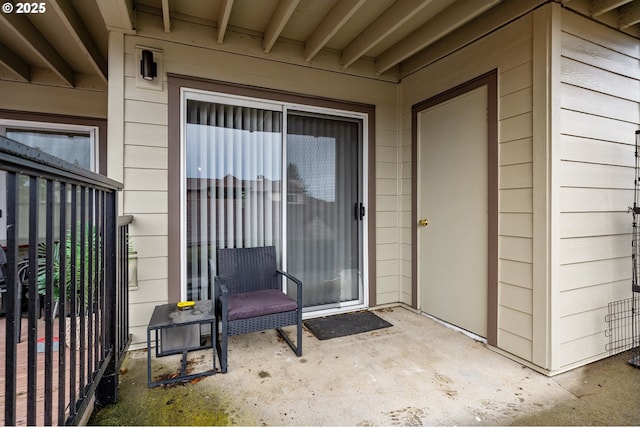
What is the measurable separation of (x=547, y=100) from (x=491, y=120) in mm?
442

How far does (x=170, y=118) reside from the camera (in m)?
2.73

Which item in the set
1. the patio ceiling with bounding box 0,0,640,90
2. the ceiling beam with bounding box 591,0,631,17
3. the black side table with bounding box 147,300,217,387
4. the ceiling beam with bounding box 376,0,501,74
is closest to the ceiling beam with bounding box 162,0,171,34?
the patio ceiling with bounding box 0,0,640,90

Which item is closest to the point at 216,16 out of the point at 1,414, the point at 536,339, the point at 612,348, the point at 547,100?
the point at 547,100

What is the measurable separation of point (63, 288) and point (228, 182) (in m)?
1.91

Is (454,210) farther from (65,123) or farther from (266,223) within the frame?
(65,123)

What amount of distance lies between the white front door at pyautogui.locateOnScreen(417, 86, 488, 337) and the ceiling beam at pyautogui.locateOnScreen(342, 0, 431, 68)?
2.81ft

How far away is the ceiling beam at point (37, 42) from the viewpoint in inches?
100.0

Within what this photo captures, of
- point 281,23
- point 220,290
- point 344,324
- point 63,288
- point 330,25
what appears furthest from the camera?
point 344,324

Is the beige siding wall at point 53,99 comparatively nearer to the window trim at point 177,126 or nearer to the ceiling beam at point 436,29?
the window trim at point 177,126

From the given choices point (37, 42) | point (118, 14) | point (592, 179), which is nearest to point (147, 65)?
point (118, 14)

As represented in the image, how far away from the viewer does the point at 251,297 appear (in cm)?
262

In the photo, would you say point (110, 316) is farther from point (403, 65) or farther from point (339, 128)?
point (403, 65)

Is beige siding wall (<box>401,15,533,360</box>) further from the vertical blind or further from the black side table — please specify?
the black side table

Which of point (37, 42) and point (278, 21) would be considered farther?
point (37, 42)
